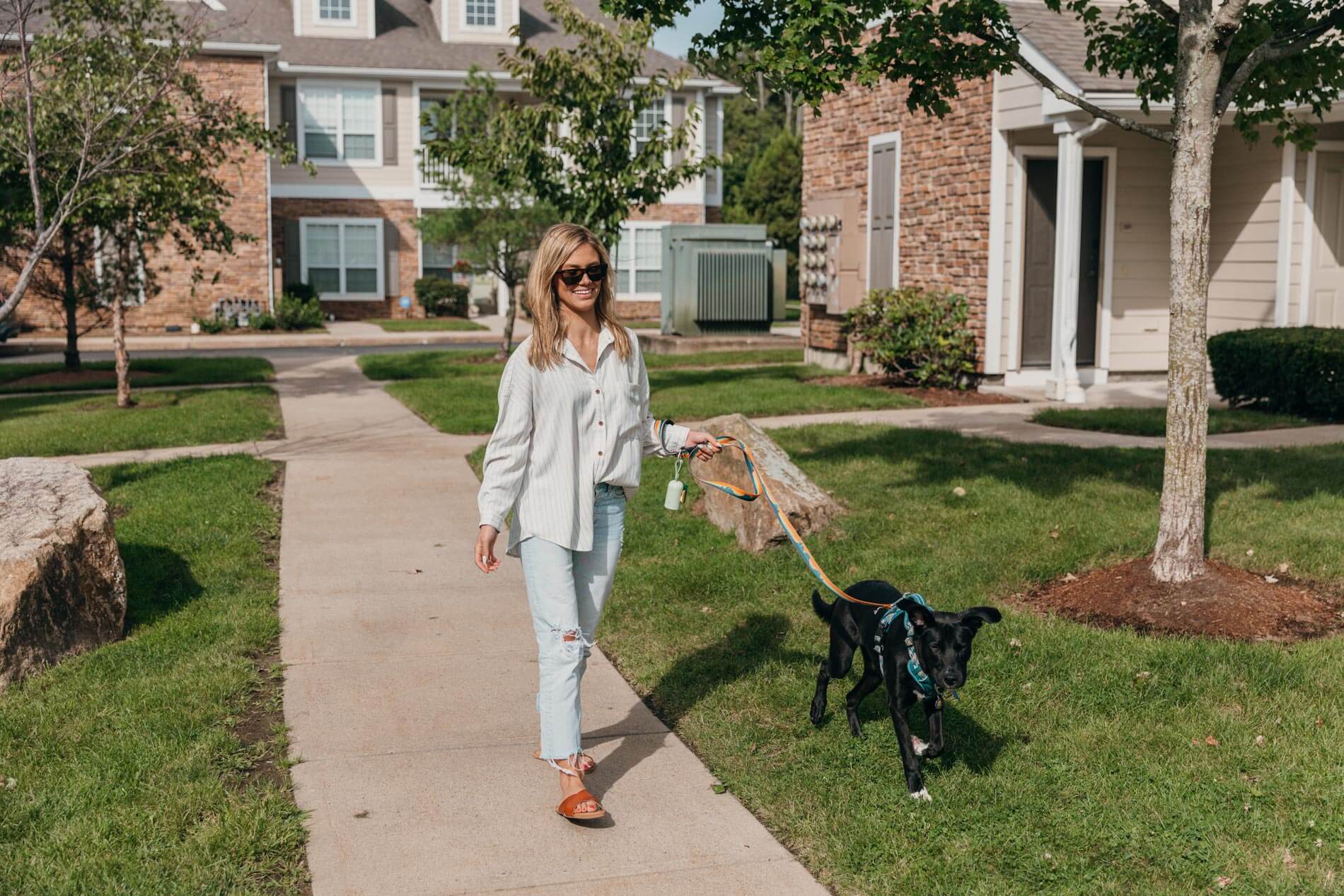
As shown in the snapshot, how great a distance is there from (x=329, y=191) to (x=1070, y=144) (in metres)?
21.5

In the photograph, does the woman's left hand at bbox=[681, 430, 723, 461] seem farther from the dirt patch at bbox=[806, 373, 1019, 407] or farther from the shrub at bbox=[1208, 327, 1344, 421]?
the dirt patch at bbox=[806, 373, 1019, 407]

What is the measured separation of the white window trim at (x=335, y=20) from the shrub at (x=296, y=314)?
266 inches

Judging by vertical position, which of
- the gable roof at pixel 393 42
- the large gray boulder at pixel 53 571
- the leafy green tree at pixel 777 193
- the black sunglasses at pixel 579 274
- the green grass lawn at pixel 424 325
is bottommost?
the large gray boulder at pixel 53 571

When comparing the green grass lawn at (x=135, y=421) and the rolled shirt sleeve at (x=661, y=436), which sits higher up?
the rolled shirt sleeve at (x=661, y=436)

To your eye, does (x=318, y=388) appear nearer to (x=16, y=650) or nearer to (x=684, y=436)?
(x=16, y=650)

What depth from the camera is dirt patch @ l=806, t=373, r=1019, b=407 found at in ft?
46.4

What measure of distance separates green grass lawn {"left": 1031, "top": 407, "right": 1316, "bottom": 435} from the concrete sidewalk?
235 inches

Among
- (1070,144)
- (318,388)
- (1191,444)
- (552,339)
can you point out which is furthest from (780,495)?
(318,388)

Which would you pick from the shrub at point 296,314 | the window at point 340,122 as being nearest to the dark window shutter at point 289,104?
the window at point 340,122

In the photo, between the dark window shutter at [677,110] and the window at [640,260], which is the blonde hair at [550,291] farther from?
the dark window shutter at [677,110]

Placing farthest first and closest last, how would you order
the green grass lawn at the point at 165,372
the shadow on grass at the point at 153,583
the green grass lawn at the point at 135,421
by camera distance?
the green grass lawn at the point at 165,372 < the green grass lawn at the point at 135,421 < the shadow on grass at the point at 153,583

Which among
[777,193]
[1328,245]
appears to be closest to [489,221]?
[1328,245]

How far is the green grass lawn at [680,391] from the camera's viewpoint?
1341 cm

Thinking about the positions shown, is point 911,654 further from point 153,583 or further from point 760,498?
point 153,583
